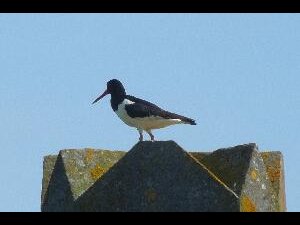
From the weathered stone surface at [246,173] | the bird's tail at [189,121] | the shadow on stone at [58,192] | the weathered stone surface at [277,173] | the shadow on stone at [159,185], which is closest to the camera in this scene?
the shadow on stone at [159,185]

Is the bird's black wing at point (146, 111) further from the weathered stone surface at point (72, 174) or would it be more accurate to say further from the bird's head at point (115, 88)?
the weathered stone surface at point (72, 174)

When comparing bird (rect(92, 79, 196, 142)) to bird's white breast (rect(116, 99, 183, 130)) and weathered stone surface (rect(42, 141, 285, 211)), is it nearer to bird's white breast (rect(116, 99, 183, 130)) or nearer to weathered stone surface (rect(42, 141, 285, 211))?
bird's white breast (rect(116, 99, 183, 130))

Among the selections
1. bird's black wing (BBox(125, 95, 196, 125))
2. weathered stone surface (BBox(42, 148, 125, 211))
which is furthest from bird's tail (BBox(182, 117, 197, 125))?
weathered stone surface (BBox(42, 148, 125, 211))

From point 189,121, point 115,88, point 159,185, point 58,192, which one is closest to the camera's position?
point 159,185

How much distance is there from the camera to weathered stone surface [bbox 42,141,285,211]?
11.2 meters

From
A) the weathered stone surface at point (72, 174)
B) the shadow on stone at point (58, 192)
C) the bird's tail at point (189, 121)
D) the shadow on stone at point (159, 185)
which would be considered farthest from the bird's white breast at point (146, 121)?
the shadow on stone at point (159, 185)

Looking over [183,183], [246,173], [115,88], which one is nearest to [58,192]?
[183,183]

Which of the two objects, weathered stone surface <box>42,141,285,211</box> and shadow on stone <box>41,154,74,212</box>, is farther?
shadow on stone <box>41,154,74,212</box>

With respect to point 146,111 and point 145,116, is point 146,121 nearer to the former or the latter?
point 145,116

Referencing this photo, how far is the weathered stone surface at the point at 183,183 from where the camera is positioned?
1125 cm

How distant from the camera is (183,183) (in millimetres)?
11391
